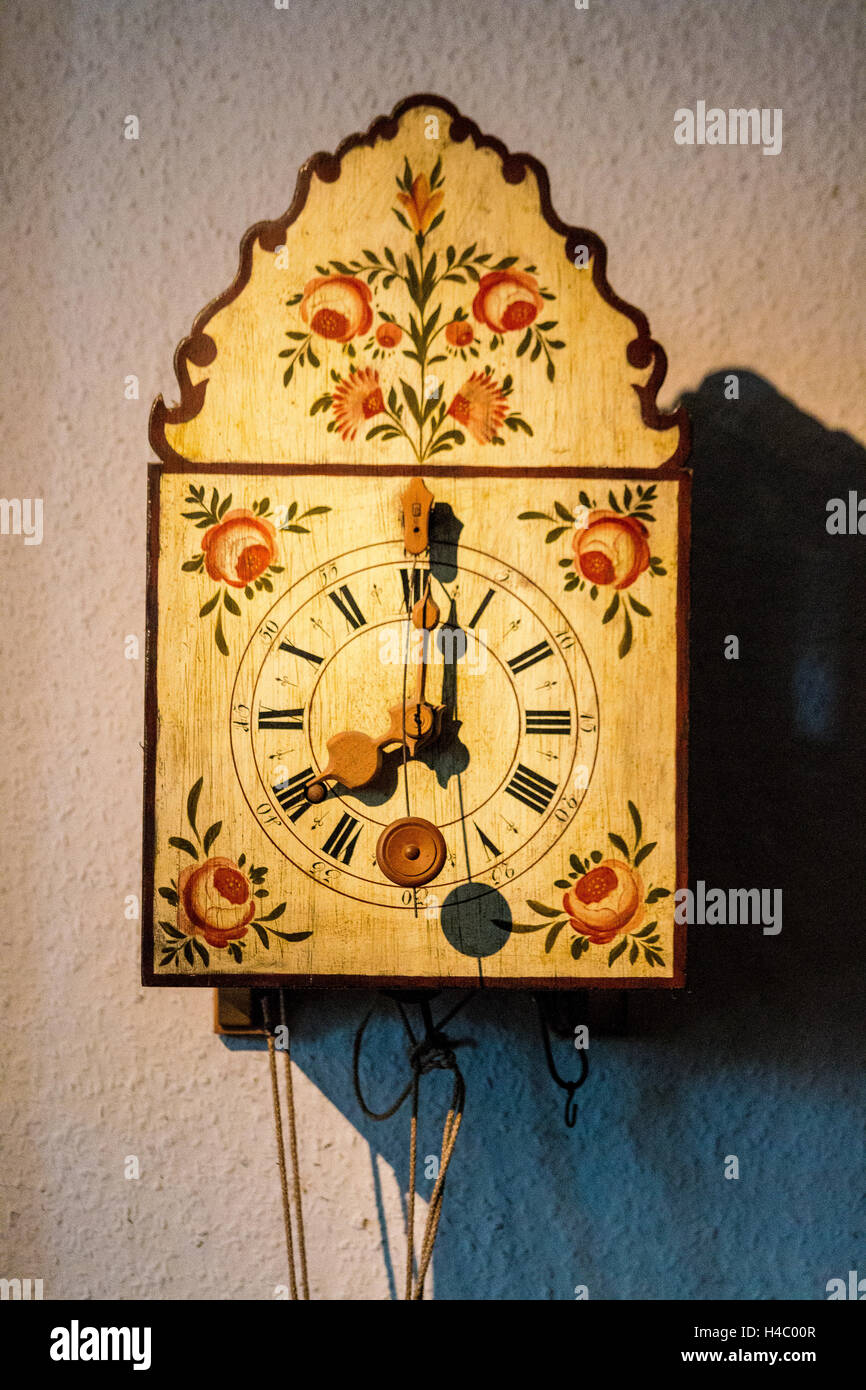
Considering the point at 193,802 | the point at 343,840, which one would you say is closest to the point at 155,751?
the point at 193,802

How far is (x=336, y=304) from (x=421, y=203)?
118mm

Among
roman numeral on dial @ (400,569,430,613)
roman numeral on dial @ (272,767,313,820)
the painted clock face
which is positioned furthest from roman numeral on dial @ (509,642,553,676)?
roman numeral on dial @ (272,767,313,820)

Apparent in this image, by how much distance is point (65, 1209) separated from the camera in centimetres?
120

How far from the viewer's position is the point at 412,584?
0.91 metres

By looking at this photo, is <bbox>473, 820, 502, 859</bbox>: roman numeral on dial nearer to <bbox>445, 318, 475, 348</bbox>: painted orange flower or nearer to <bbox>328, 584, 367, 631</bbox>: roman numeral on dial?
<bbox>328, 584, 367, 631</bbox>: roman numeral on dial

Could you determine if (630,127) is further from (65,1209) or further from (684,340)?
(65,1209)

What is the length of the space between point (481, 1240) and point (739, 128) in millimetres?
1328

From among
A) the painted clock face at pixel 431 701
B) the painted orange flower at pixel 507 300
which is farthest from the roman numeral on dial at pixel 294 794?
the painted orange flower at pixel 507 300

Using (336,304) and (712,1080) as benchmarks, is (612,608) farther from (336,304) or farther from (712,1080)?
(712,1080)

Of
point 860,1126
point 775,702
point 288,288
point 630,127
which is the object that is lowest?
point 860,1126

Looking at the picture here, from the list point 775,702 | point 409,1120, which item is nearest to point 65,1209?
point 409,1120

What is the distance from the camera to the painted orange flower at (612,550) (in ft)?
2.99

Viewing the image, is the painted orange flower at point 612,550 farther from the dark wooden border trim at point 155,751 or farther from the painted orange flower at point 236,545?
the painted orange flower at point 236,545

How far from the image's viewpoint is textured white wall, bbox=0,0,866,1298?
119 centimetres
